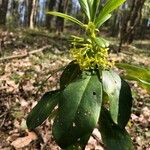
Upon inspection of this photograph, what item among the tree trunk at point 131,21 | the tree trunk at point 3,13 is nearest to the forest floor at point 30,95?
the tree trunk at point 131,21

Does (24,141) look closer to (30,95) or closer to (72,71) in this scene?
(30,95)

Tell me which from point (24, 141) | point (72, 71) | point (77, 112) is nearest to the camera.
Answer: point (77, 112)

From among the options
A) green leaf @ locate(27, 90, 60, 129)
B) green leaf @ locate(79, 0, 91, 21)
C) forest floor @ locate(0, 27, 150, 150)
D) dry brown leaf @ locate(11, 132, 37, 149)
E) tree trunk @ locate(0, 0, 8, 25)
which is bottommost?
dry brown leaf @ locate(11, 132, 37, 149)

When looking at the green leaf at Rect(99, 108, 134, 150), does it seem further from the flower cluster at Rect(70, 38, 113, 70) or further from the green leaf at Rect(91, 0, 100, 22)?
the green leaf at Rect(91, 0, 100, 22)

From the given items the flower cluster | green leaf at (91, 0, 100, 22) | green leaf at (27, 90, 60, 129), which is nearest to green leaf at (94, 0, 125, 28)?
green leaf at (91, 0, 100, 22)

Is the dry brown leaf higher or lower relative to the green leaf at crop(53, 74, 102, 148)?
lower

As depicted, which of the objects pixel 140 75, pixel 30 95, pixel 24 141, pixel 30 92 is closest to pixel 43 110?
pixel 140 75
